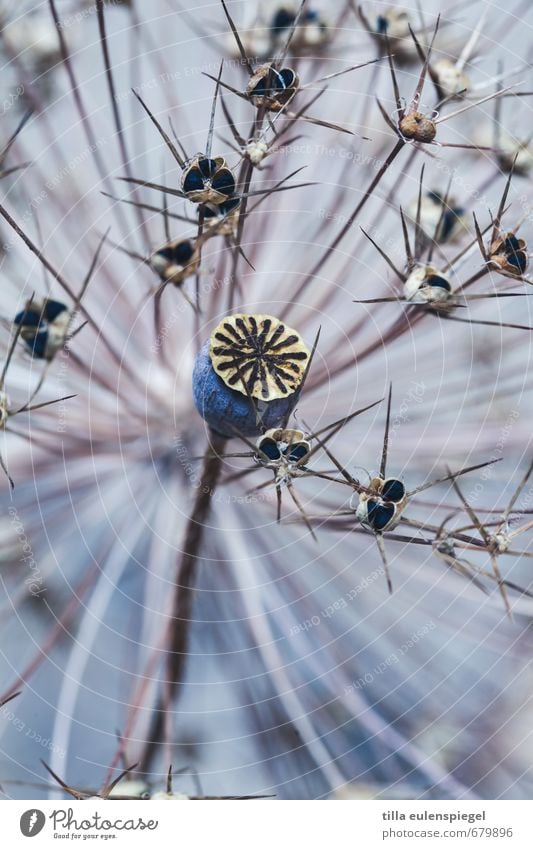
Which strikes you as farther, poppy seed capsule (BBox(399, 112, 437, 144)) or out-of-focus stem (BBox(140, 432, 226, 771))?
out-of-focus stem (BBox(140, 432, 226, 771))

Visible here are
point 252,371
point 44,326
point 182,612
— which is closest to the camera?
point 252,371


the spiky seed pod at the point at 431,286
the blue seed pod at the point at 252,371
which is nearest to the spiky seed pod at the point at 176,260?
the blue seed pod at the point at 252,371

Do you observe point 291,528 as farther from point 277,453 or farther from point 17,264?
point 17,264

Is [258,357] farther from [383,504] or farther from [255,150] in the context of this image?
[255,150]

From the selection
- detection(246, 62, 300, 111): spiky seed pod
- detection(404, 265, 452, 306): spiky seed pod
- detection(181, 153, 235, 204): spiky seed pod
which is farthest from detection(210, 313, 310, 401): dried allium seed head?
detection(246, 62, 300, 111): spiky seed pod

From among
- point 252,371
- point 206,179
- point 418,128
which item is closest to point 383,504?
point 252,371

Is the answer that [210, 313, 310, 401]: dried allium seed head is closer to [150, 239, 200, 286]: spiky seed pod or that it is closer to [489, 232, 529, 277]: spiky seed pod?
[150, 239, 200, 286]: spiky seed pod
